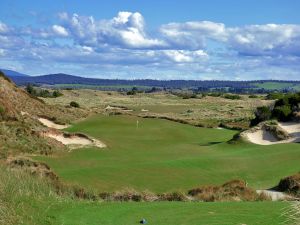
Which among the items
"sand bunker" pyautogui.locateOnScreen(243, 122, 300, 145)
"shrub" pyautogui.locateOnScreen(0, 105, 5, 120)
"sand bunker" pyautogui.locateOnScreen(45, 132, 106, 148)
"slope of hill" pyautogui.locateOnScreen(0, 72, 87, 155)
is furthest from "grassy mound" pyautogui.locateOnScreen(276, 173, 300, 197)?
"shrub" pyautogui.locateOnScreen(0, 105, 5, 120)

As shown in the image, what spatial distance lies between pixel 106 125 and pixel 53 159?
732 inches

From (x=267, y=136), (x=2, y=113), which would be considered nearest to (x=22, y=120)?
(x=2, y=113)

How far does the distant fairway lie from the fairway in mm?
6651

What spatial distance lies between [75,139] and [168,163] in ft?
36.1

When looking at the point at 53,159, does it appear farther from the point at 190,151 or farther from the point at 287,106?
the point at 287,106

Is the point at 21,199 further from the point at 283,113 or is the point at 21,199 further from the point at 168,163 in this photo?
the point at 283,113

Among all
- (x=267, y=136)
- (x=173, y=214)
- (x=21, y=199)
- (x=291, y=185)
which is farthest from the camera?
(x=267, y=136)

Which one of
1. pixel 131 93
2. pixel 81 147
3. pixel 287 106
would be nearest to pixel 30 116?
pixel 81 147

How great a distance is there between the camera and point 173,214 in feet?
43.8

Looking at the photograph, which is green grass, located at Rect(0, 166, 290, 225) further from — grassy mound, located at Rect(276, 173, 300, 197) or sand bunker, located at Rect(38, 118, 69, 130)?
sand bunker, located at Rect(38, 118, 69, 130)

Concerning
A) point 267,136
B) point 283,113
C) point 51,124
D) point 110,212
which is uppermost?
point 283,113

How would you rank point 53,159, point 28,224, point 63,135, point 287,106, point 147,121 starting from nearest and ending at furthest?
point 28,224, point 53,159, point 63,135, point 287,106, point 147,121

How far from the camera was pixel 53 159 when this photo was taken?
27.8 metres

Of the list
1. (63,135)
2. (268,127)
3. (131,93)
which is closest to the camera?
(63,135)
